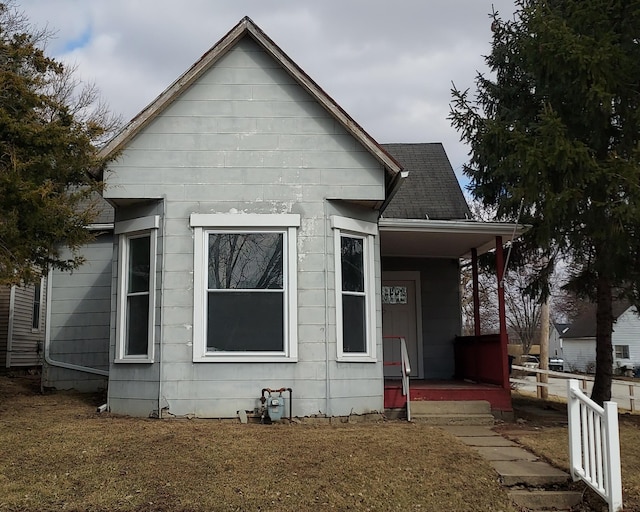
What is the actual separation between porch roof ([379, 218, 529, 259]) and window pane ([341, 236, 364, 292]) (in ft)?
Answer: 3.38

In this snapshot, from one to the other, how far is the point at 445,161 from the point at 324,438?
30.1 ft

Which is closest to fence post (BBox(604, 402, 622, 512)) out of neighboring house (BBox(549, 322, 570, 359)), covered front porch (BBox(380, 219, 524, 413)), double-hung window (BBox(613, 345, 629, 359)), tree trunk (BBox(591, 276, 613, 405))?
covered front porch (BBox(380, 219, 524, 413))

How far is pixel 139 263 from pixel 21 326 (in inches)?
428

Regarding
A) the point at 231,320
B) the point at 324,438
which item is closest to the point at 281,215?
the point at 231,320

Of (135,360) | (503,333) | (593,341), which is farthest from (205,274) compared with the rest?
(593,341)

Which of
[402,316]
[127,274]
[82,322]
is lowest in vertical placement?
[82,322]

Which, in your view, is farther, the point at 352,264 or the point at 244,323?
the point at 352,264

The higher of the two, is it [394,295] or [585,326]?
[394,295]

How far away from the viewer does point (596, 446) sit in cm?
613

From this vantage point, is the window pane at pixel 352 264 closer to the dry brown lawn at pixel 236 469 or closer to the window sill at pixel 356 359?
the window sill at pixel 356 359

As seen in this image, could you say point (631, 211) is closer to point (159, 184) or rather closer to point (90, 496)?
point (159, 184)

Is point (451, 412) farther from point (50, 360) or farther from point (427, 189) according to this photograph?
point (50, 360)

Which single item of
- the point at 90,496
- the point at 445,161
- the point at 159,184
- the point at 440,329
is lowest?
the point at 90,496

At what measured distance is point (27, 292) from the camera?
62.2ft
